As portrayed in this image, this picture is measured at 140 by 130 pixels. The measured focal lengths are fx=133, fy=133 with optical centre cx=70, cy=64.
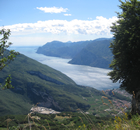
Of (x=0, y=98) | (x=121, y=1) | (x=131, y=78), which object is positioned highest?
(x=121, y=1)

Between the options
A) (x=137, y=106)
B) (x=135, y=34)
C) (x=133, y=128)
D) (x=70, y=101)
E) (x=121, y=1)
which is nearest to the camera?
A: (x=133, y=128)

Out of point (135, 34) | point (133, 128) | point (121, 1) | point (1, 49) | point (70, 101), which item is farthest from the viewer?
point (70, 101)

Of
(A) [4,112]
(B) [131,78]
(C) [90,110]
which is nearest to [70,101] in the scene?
(C) [90,110]

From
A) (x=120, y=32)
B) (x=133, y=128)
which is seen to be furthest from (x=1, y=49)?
(x=120, y=32)

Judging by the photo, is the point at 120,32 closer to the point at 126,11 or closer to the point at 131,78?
the point at 126,11

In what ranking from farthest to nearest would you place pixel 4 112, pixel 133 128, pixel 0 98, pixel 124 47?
1. pixel 0 98
2. pixel 4 112
3. pixel 124 47
4. pixel 133 128

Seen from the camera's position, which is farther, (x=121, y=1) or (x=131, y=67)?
(x=121, y=1)

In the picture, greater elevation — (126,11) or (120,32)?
(126,11)

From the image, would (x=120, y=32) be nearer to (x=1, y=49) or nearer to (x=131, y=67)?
(x=131, y=67)

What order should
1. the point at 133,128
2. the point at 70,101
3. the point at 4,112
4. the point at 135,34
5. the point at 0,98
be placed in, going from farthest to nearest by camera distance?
the point at 70,101, the point at 0,98, the point at 4,112, the point at 135,34, the point at 133,128
